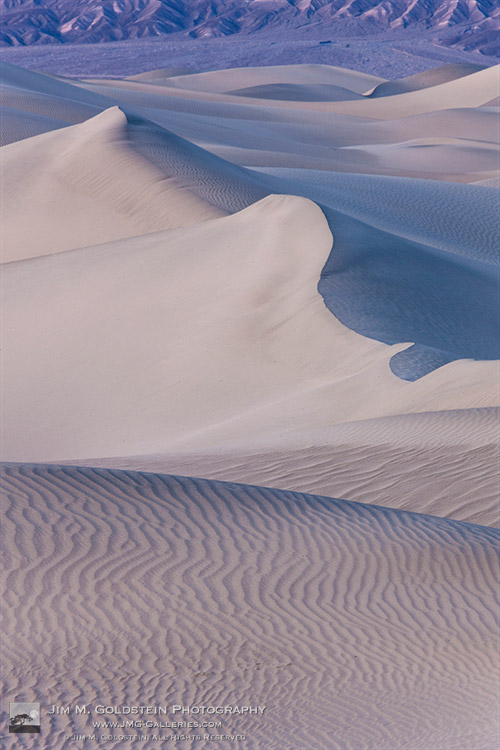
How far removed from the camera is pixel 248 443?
8719 millimetres

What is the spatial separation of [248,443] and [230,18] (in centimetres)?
14704

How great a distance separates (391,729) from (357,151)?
108 feet

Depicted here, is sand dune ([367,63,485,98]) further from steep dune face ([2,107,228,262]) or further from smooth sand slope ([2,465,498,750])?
smooth sand slope ([2,465,498,750])

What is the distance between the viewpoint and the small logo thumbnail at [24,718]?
3.82 meters

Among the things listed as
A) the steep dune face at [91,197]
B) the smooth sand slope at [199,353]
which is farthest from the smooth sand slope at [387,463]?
the steep dune face at [91,197]

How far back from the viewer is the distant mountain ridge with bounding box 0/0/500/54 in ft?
453

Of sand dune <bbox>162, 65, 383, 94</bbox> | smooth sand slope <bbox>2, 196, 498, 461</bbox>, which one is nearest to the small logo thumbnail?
smooth sand slope <bbox>2, 196, 498, 461</bbox>

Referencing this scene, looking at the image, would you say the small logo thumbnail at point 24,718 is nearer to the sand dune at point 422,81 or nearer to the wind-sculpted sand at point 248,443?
the wind-sculpted sand at point 248,443

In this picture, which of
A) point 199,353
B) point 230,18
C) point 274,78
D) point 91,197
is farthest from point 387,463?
point 230,18

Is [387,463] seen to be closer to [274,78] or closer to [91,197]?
[91,197]

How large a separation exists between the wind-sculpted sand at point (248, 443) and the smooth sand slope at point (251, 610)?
0.01 metres

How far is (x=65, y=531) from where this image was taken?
16.9 feet

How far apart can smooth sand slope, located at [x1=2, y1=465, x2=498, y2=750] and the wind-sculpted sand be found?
0.01m

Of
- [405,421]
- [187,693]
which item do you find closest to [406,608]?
[187,693]
